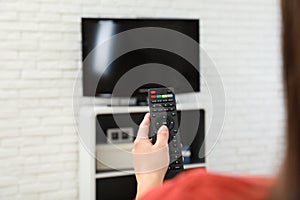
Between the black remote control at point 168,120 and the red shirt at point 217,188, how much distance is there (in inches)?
13.4

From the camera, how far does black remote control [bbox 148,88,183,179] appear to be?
0.79 metres

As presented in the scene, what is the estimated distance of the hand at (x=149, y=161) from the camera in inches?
26.2

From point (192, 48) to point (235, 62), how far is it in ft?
1.53

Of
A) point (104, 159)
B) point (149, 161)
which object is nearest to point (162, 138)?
point (149, 161)

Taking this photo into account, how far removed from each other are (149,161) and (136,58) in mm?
1663

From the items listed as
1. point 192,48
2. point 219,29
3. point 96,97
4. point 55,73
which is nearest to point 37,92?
point 55,73

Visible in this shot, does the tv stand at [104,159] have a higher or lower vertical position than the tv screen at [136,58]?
lower

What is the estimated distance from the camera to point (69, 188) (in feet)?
7.85

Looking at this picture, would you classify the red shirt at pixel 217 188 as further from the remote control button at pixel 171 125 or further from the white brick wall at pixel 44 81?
the white brick wall at pixel 44 81

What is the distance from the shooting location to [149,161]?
0.70m

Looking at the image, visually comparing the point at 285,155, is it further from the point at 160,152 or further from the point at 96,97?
the point at 96,97

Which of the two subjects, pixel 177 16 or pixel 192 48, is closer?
pixel 192 48

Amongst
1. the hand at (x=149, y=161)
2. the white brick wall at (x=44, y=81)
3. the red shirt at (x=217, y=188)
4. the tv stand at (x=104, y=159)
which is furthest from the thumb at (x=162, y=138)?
the white brick wall at (x=44, y=81)

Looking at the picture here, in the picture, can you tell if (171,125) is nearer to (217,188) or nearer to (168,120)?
(168,120)
